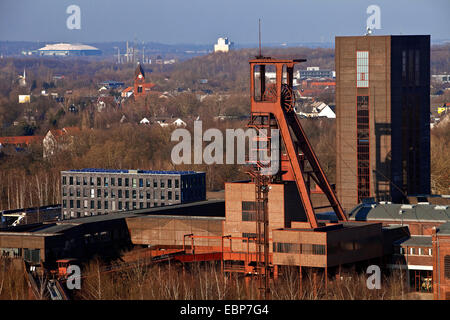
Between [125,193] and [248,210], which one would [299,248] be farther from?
[125,193]

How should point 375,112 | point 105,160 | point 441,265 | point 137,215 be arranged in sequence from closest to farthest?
point 441,265 < point 137,215 < point 375,112 < point 105,160

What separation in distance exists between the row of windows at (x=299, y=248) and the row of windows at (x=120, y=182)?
32033 millimetres

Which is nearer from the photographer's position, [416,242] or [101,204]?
[416,242]

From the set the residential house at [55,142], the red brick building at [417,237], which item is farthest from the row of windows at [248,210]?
the residential house at [55,142]

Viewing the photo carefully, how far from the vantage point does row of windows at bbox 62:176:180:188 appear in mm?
85938

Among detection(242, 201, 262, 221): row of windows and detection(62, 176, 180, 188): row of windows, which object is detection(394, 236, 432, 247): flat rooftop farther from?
detection(62, 176, 180, 188): row of windows

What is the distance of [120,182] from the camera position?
290 feet

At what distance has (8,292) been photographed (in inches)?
1933

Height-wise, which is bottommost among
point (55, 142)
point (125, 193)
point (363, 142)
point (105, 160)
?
point (125, 193)

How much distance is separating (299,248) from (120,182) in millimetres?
36599

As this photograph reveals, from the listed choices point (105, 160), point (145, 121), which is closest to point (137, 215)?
point (105, 160)

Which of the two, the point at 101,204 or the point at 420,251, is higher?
the point at 420,251

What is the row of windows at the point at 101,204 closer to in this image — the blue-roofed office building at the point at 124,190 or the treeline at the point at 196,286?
the blue-roofed office building at the point at 124,190

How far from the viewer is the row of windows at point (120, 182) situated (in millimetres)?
85938
